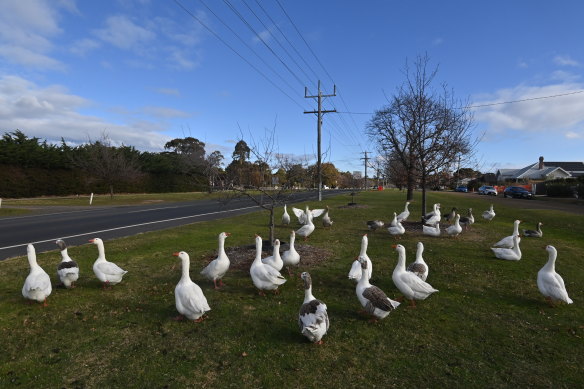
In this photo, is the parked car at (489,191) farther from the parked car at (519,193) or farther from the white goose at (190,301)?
the white goose at (190,301)

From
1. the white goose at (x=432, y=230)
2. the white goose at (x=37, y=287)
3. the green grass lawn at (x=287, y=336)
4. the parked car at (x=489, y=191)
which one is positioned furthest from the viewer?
the parked car at (x=489, y=191)

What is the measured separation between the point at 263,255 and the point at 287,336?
4.12 m

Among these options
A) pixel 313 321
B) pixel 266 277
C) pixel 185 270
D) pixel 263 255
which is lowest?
pixel 263 255

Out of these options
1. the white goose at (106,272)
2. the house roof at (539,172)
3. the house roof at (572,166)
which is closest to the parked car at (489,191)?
the house roof at (539,172)

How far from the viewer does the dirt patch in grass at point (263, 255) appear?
8.39 metres

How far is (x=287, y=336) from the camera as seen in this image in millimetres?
4855

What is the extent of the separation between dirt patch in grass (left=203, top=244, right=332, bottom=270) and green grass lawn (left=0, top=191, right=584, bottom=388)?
1.64 feet

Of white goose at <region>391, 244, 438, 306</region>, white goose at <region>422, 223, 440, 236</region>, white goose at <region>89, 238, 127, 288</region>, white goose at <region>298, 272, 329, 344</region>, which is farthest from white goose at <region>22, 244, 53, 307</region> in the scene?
white goose at <region>422, 223, 440, 236</region>

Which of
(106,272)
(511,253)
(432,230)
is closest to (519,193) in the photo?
(432,230)

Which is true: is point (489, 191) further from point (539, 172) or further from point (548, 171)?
point (539, 172)

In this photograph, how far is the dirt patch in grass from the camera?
8.39m

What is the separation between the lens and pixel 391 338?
15.8 ft

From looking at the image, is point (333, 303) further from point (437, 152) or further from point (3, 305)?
point (437, 152)

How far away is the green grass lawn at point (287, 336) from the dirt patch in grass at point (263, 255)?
0.50 meters
